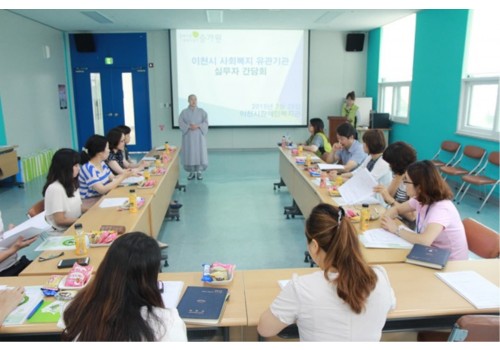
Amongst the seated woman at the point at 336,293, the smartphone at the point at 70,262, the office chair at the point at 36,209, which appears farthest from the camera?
the office chair at the point at 36,209

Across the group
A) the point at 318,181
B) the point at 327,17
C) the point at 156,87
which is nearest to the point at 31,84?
the point at 156,87

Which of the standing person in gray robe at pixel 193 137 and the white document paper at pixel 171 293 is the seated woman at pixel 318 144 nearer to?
the standing person in gray robe at pixel 193 137

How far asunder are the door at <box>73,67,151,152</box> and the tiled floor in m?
3.07

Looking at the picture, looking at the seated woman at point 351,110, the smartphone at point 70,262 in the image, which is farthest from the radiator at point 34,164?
the seated woman at point 351,110

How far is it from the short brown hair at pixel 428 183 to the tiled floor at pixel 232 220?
1.66 metres

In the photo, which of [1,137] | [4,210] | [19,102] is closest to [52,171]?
[4,210]

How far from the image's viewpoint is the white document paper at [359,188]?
3150 millimetres

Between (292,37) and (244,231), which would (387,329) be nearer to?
(244,231)

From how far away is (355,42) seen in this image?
9797mm

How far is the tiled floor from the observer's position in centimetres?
391

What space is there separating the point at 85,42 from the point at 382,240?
366 inches

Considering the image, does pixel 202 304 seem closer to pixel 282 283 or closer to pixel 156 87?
pixel 282 283

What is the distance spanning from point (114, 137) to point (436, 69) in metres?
5.42
